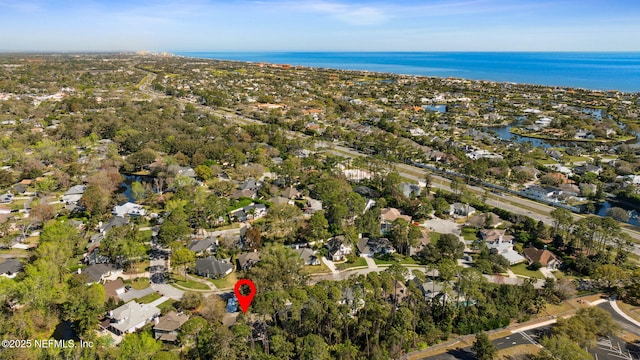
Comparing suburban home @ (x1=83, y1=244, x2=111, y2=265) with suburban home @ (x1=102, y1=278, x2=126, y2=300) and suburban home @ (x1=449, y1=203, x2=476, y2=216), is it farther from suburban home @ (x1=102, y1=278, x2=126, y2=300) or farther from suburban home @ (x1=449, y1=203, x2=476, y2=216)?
suburban home @ (x1=449, y1=203, x2=476, y2=216)

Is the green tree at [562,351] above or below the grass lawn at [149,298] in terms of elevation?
above

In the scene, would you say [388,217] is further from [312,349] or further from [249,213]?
[312,349]

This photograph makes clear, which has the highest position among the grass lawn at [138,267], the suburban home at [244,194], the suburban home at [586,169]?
the suburban home at [586,169]

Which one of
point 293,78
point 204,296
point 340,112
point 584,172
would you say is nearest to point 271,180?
point 204,296

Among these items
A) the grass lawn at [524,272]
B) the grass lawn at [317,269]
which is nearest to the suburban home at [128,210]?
the grass lawn at [317,269]

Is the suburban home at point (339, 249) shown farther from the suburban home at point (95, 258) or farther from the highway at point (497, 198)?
the highway at point (497, 198)

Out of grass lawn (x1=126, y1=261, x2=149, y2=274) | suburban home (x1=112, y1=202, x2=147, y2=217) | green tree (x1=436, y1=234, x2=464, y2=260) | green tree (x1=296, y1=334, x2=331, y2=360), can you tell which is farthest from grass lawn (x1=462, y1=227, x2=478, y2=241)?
suburban home (x1=112, y1=202, x2=147, y2=217)

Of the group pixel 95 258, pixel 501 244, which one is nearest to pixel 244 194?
pixel 95 258
